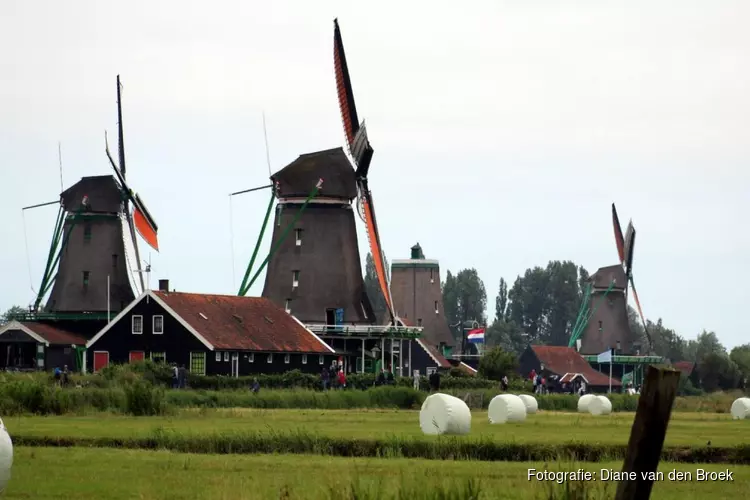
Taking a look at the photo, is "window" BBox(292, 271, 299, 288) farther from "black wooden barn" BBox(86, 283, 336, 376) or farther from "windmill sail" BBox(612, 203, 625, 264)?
"windmill sail" BBox(612, 203, 625, 264)

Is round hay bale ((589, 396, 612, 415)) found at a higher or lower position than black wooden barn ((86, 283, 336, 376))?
lower

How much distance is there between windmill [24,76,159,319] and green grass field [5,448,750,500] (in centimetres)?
4932

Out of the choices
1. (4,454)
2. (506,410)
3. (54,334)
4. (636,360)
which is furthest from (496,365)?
(4,454)

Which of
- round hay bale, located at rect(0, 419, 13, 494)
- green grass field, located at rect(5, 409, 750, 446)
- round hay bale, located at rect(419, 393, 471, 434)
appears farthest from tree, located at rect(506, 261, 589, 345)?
round hay bale, located at rect(0, 419, 13, 494)

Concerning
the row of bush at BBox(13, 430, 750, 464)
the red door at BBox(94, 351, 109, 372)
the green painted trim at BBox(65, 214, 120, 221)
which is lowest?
the row of bush at BBox(13, 430, 750, 464)

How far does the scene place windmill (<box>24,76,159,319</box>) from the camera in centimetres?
7388

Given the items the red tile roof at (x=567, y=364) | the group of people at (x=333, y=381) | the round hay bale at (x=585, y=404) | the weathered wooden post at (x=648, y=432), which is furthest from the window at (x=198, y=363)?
the red tile roof at (x=567, y=364)

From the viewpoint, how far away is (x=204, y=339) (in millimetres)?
60594

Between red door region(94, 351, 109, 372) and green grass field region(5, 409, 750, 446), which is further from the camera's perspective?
red door region(94, 351, 109, 372)

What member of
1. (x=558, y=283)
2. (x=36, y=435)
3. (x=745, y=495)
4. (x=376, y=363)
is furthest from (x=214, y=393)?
(x=558, y=283)

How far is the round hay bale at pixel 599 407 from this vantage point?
51094mm

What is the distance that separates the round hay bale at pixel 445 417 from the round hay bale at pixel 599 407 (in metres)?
22.1

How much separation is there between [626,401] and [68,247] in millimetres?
30116

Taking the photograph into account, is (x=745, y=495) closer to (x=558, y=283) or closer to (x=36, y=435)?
(x=36, y=435)
